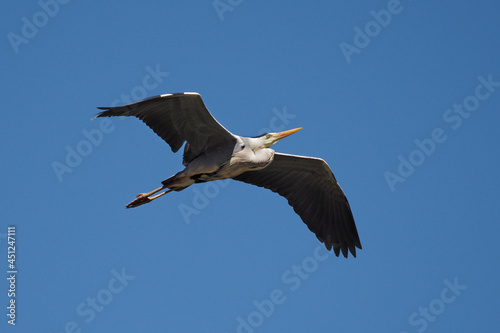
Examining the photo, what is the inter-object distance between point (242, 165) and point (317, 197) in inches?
102

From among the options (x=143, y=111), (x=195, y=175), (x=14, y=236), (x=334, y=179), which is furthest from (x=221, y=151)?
(x=14, y=236)

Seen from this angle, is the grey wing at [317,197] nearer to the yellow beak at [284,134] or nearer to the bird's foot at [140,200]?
the yellow beak at [284,134]

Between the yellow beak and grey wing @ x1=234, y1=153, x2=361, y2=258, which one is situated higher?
the yellow beak

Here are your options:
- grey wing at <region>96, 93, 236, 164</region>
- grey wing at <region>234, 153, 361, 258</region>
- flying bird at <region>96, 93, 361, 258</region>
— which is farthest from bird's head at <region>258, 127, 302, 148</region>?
grey wing at <region>234, 153, 361, 258</region>

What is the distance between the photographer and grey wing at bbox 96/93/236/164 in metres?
10.8

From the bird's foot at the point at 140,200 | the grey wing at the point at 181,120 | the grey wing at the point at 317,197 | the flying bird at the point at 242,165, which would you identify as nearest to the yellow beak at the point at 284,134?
the flying bird at the point at 242,165

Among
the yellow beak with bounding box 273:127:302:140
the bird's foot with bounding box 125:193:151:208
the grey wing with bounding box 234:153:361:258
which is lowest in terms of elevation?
the grey wing with bounding box 234:153:361:258

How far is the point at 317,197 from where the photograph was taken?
13984 millimetres

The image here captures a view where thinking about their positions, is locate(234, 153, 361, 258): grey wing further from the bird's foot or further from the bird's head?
the bird's foot

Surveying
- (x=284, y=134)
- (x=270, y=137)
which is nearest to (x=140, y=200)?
(x=270, y=137)

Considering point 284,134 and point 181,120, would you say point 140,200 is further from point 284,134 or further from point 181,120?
point 284,134

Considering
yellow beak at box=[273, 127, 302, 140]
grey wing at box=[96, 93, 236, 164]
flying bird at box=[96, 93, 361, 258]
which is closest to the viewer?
grey wing at box=[96, 93, 236, 164]

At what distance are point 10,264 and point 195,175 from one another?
155 inches

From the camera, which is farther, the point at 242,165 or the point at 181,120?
the point at 242,165
